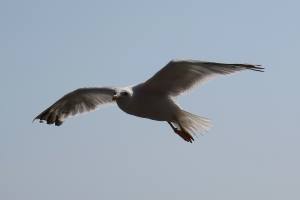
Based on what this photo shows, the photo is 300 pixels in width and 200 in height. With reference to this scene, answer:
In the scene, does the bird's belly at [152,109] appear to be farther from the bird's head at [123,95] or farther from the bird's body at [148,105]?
the bird's head at [123,95]

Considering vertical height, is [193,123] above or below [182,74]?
below

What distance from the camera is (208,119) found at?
12.0 m

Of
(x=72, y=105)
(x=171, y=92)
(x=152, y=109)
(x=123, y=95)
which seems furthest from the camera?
(x=72, y=105)

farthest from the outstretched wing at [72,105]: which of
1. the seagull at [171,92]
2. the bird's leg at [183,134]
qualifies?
the bird's leg at [183,134]

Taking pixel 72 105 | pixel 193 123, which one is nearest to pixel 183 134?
pixel 193 123

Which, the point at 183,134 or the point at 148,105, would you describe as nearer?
the point at 148,105

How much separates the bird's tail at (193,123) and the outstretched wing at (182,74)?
56 centimetres

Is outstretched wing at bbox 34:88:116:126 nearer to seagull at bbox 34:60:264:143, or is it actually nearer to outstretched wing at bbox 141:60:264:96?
seagull at bbox 34:60:264:143

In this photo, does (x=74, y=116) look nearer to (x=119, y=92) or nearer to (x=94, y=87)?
(x=94, y=87)

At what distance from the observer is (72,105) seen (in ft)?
43.9

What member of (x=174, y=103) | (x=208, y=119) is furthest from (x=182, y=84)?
(x=208, y=119)

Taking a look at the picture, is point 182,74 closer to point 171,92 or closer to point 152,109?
point 171,92

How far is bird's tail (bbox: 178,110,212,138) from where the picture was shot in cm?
1167

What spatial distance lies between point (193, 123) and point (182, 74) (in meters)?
1.28
